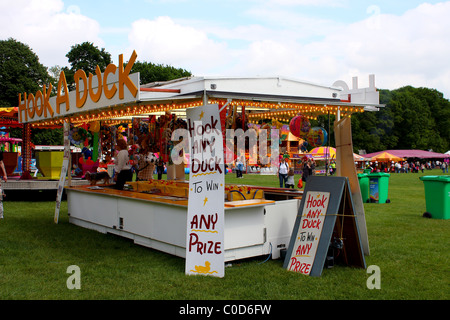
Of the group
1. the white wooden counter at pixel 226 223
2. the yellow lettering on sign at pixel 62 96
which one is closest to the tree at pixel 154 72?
the yellow lettering on sign at pixel 62 96

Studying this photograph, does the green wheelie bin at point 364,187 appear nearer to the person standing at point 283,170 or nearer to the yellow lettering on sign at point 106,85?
the person standing at point 283,170

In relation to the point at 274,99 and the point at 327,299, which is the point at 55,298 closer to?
the point at 327,299

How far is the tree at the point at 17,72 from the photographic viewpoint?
38594 millimetres

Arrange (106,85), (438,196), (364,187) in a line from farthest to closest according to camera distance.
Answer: (364,187) < (438,196) < (106,85)

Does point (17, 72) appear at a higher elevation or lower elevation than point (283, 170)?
higher

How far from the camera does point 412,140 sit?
68.6m

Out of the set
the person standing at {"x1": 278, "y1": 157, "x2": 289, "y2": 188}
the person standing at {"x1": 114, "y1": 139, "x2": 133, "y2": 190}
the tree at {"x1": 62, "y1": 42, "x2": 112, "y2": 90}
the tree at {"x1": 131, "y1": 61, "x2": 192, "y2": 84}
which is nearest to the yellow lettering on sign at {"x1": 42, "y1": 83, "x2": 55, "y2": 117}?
the person standing at {"x1": 114, "y1": 139, "x2": 133, "y2": 190}

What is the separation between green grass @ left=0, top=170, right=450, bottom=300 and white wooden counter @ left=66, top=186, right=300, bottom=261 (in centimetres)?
22

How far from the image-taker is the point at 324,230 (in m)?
6.33

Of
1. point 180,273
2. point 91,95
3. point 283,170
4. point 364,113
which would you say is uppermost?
point 364,113

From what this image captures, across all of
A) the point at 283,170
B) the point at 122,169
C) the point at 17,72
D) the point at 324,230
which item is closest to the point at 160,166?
the point at 122,169

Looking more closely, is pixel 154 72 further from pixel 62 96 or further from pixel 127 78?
pixel 127 78

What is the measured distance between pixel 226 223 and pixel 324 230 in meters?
1.47
